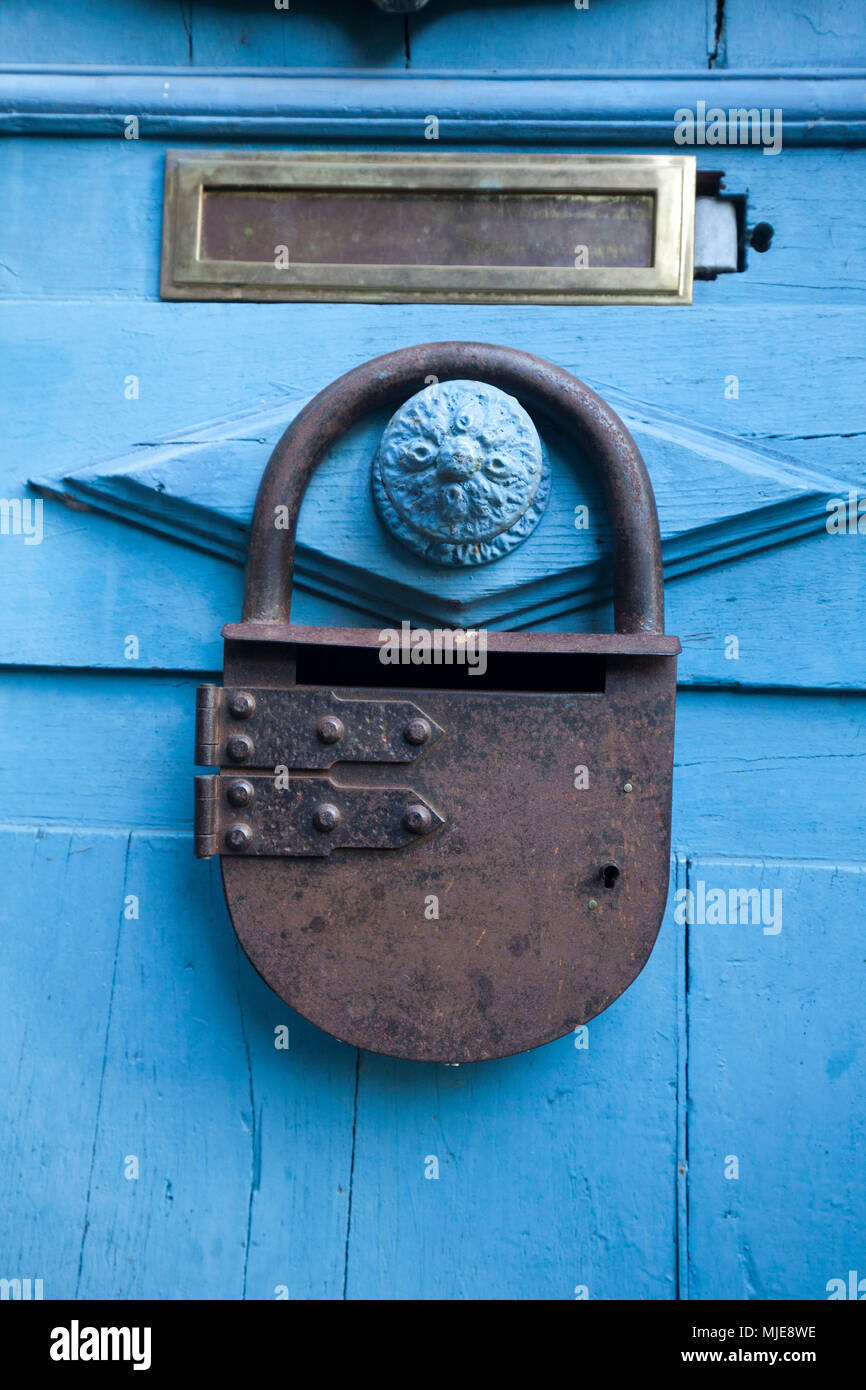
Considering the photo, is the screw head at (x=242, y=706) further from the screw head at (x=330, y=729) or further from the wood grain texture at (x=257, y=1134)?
the wood grain texture at (x=257, y=1134)

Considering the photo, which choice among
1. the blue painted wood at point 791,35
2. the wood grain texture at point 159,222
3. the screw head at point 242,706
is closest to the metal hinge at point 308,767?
the screw head at point 242,706

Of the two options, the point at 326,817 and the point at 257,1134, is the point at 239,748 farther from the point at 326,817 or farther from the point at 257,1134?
the point at 257,1134

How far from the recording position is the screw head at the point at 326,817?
631mm

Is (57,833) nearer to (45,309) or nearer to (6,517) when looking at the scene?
(6,517)

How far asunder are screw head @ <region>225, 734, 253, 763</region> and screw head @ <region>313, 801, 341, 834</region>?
7 cm

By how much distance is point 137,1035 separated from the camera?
0.72 metres

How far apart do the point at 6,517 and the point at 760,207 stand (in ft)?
2.39

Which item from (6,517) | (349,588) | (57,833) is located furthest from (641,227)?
(57,833)

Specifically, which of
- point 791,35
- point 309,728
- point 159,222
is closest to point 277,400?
point 159,222

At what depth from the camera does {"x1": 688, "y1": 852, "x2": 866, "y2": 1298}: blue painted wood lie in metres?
0.69

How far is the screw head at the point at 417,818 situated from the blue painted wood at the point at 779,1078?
0.24 meters

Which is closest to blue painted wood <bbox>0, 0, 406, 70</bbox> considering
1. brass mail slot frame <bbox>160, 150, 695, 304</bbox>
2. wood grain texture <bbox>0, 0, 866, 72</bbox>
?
wood grain texture <bbox>0, 0, 866, 72</bbox>

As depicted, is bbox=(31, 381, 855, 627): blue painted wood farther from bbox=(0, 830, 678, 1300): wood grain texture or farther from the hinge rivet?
bbox=(0, 830, 678, 1300): wood grain texture

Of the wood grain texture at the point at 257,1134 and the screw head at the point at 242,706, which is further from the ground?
the screw head at the point at 242,706
